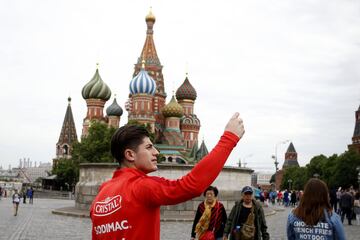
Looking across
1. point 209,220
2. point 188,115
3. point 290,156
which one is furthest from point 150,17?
point 290,156

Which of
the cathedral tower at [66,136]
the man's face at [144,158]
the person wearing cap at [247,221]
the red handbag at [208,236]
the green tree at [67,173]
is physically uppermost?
the cathedral tower at [66,136]

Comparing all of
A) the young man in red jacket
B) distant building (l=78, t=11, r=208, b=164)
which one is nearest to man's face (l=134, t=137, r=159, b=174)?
the young man in red jacket

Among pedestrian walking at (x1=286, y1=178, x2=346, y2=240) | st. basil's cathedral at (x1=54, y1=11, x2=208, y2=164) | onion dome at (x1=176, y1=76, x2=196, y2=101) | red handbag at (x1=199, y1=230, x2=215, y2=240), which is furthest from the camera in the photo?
onion dome at (x1=176, y1=76, x2=196, y2=101)

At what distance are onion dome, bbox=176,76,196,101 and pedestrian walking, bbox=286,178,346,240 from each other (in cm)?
7755

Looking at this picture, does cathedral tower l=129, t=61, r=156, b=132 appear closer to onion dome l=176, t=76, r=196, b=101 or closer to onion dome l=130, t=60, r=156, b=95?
onion dome l=130, t=60, r=156, b=95

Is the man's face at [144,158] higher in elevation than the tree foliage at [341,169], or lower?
lower

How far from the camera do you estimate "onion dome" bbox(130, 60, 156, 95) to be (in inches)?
2766

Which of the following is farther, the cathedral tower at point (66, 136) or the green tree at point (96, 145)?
the cathedral tower at point (66, 136)

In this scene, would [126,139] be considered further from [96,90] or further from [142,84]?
[96,90]

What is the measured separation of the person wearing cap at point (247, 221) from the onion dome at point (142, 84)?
63.1 m

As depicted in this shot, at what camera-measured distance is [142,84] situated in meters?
70.2

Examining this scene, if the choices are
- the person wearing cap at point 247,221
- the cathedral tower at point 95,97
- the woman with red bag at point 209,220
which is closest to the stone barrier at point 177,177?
the woman with red bag at point 209,220

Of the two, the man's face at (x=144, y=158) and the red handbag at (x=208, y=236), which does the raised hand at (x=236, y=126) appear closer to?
the man's face at (x=144, y=158)

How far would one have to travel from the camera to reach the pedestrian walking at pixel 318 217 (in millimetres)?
4910
